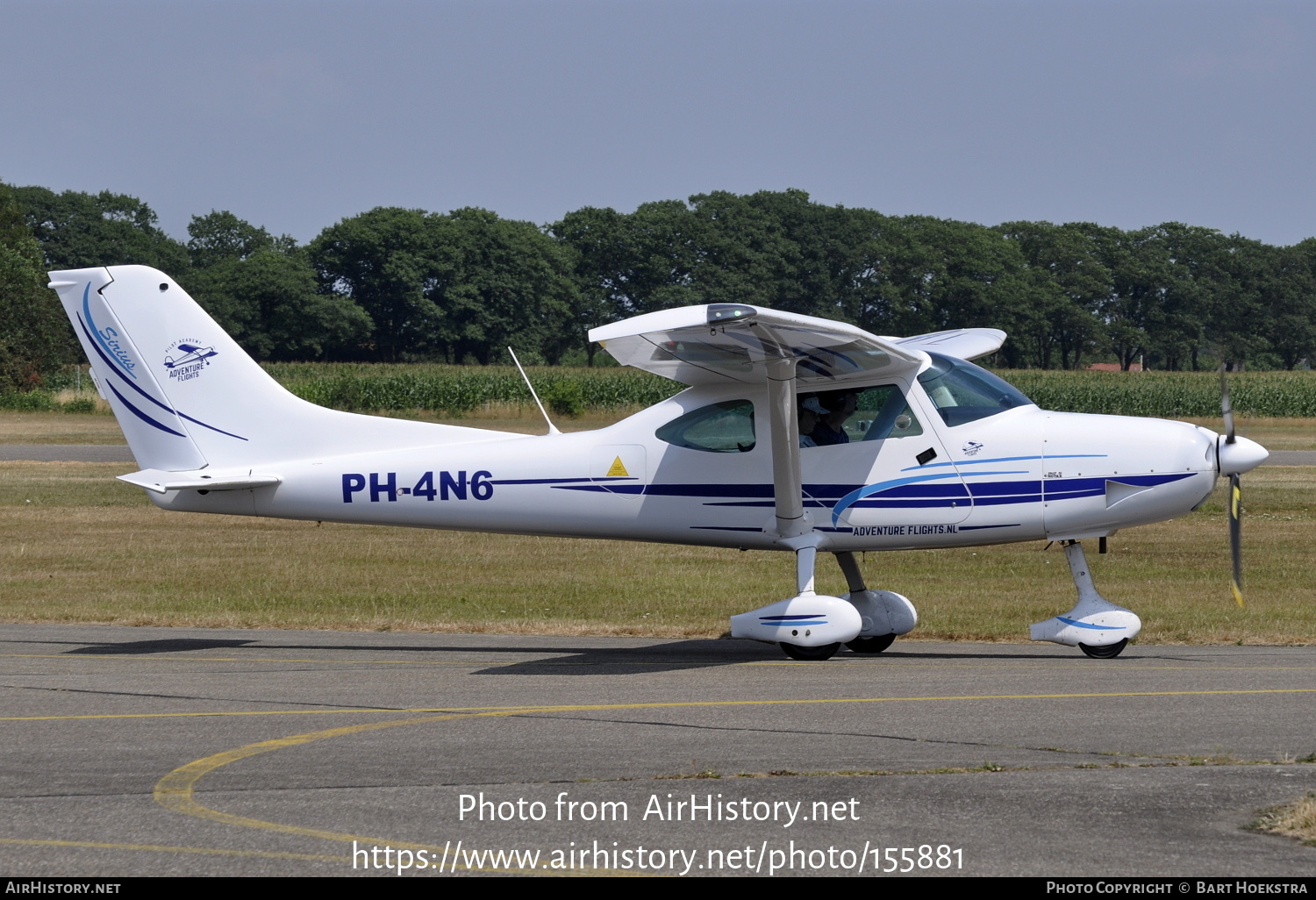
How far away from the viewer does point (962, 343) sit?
1331 cm

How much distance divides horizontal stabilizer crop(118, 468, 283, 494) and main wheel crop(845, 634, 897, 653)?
16.8 ft

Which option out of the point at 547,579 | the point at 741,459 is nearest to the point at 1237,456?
the point at 741,459

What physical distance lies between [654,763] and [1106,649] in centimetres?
514

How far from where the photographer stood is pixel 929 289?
11831cm

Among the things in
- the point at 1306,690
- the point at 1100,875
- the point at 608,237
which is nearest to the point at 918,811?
the point at 1100,875

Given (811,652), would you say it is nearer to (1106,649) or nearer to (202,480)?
(1106,649)

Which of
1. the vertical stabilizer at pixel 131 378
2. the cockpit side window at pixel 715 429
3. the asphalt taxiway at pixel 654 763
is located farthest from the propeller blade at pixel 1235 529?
the vertical stabilizer at pixel 131 378

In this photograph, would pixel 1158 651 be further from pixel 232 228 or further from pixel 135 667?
pixel 232 228

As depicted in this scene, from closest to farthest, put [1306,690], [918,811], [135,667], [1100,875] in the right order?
[1100,875] → [918,811] → [1306,690] → [135,667]

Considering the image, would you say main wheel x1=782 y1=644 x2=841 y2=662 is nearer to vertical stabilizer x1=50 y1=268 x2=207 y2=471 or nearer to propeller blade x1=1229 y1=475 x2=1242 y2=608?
propeller blade x1=1229 y1=475 x2=1242 y2=608

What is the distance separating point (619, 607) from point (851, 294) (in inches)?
4041

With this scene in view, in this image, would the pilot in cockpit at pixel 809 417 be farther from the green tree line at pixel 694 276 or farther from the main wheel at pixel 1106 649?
the green tree line at pixel 694 276

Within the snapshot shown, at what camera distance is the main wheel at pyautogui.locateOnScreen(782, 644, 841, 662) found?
11117 mm

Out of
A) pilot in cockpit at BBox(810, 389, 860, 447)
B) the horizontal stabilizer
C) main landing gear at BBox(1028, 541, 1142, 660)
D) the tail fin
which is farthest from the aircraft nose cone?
the horizontal stabilizer
